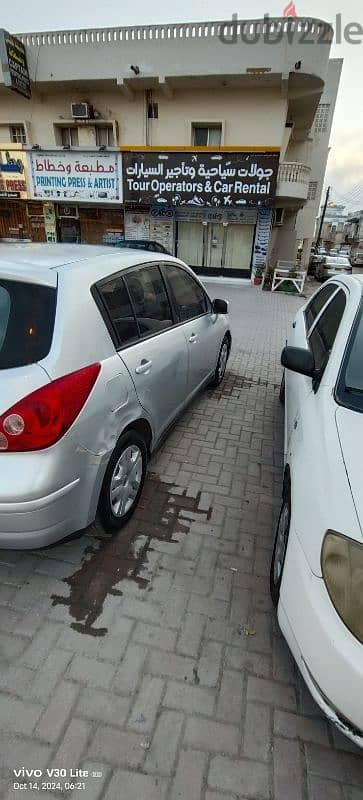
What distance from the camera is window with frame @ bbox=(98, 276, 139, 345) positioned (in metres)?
2.20

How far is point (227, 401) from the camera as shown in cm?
457

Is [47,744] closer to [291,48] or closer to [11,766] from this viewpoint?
[11,766]

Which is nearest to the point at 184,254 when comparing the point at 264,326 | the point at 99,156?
the point at 99,156

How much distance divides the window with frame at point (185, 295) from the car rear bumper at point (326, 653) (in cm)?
235

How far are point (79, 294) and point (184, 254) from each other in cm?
1426

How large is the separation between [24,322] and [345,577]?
1.71 meters

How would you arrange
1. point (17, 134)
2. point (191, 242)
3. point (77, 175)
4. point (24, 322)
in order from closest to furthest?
point (24, 322) < point (77, 175) < point (191, 242) < point (17, 134)

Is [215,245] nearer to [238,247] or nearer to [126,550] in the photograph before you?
[238,247]

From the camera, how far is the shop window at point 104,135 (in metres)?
14.5

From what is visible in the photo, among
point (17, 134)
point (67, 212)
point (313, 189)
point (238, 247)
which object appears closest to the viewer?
point (238, 247)

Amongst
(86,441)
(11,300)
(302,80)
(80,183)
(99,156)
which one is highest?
(302,80)

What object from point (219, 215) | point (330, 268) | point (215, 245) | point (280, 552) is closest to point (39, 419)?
point (280, 552)

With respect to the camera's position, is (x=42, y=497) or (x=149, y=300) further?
(x=149, y=300)

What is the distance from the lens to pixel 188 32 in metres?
12.1
